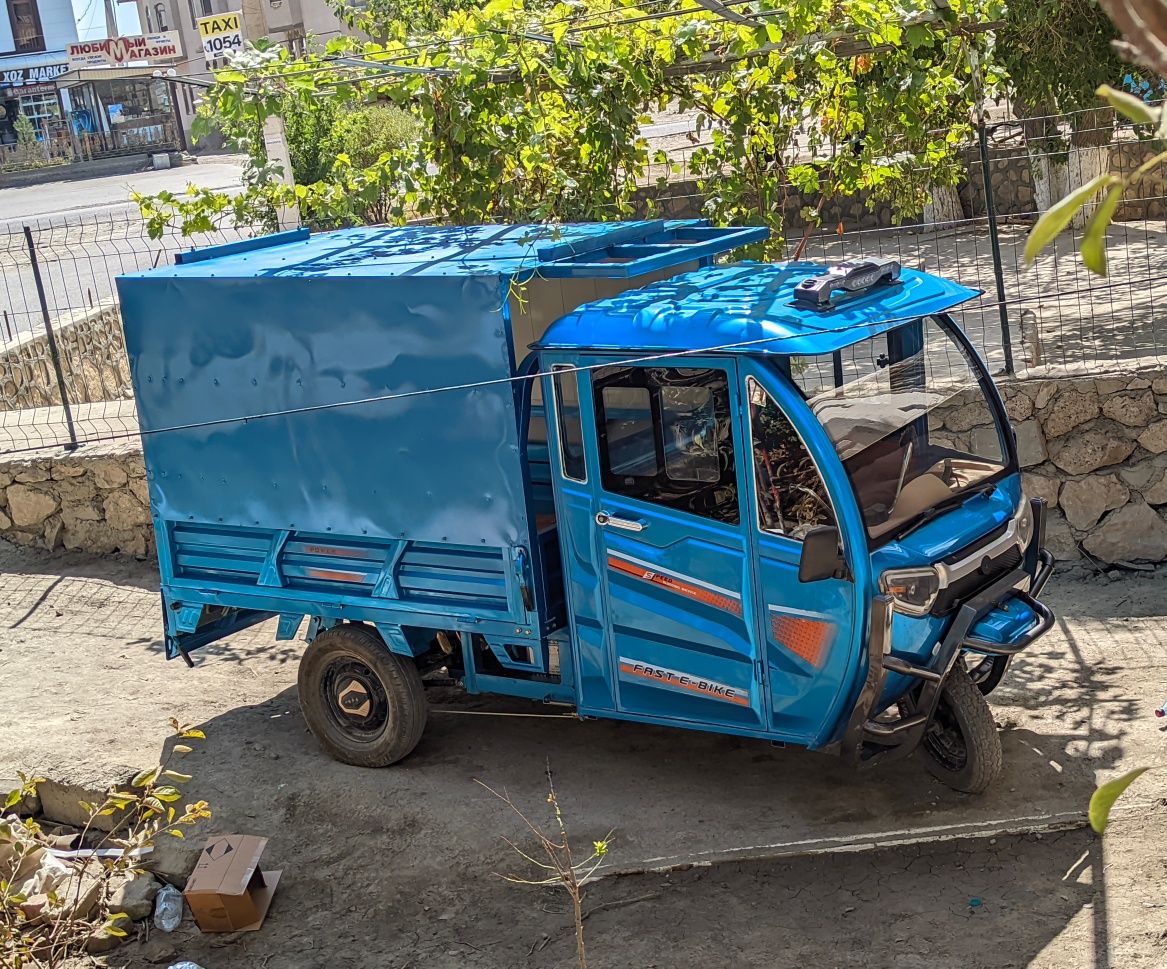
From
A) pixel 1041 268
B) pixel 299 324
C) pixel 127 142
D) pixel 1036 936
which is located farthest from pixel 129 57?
pixel 1036 936

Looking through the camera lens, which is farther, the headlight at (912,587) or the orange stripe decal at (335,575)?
the orange stripe decal at (335,575)

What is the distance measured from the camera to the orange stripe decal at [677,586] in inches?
212

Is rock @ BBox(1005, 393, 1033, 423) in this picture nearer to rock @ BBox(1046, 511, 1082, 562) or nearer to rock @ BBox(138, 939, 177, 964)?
rock @ BBox(1046, 511, 1082, 562)

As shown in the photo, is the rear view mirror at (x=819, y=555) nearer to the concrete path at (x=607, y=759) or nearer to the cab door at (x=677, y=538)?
the cab door at (x=677, y=538)

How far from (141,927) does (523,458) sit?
2.55 m

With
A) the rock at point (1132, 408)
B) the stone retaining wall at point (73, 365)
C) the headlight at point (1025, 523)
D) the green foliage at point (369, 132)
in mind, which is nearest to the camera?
the headlight at point (1025, 523)

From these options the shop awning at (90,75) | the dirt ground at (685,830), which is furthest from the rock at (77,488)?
the shop awning at (90,75)

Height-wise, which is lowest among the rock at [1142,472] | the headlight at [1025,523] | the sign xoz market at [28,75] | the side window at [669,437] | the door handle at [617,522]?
the rock at [1142,472]

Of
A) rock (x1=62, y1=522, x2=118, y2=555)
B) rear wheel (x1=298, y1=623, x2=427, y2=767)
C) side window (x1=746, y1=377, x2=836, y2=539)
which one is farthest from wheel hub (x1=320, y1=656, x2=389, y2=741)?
rock (x1=62, y1=522, x2=118, y2=555)

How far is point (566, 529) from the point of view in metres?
5.77

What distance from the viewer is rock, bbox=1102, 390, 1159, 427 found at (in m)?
8.09

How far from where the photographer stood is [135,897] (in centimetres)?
566

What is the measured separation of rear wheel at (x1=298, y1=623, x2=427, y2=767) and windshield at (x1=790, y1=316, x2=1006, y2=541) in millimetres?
2453

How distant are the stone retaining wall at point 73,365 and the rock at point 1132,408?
8015 mm
